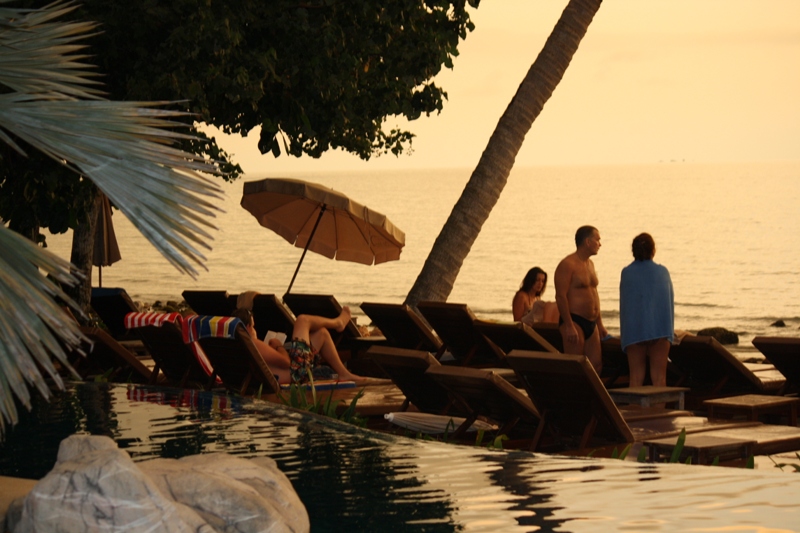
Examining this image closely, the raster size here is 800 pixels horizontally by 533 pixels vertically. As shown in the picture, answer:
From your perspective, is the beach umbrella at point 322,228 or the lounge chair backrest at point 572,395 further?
the beach umbrella at point 322,228

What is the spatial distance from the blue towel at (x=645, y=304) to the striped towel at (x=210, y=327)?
2875 millimetres

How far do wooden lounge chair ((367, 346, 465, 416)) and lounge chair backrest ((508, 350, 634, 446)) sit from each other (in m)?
0.58

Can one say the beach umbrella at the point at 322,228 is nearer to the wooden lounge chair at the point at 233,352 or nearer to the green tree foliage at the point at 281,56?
the green tree foliage at the point at 281,56

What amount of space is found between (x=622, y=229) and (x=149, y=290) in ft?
133

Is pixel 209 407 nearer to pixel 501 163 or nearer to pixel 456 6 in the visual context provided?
pixel 456 6

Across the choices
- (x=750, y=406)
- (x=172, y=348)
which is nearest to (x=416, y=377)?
(x=750, y=406)

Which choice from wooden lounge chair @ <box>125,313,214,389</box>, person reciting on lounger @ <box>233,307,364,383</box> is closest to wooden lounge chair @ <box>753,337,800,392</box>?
person reciting on lounger @ <box>233,307,364,383</box>

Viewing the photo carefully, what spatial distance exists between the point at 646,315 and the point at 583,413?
8.58ft

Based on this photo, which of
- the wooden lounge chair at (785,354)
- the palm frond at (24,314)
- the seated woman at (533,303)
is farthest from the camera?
the seated woman at (533,303)

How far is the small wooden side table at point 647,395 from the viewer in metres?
7.53

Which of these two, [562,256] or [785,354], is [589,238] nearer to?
[785,354]

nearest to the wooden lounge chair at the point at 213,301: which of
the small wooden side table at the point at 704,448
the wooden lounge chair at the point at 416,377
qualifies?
the wooden lounge chair at the point at 416,377

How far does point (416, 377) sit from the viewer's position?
6938 mm

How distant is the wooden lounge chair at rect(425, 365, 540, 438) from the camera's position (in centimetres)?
615
